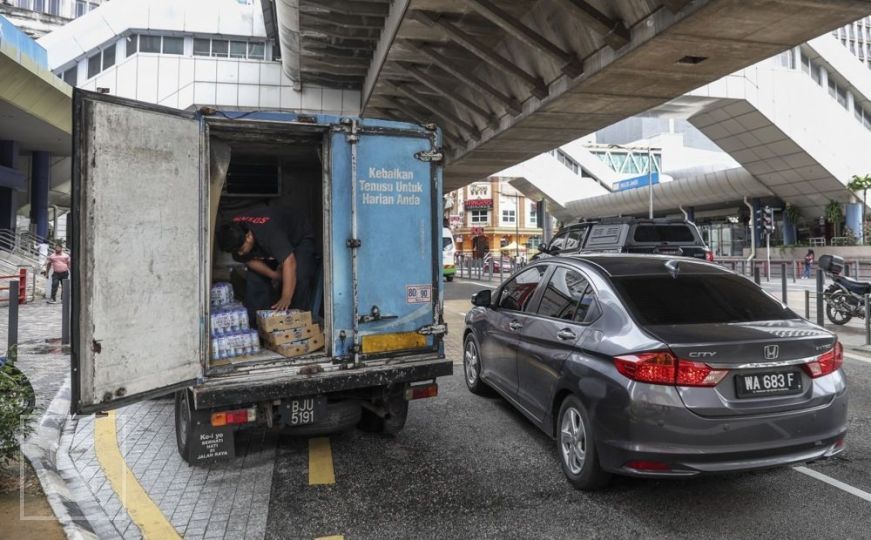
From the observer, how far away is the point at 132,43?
32.8 m

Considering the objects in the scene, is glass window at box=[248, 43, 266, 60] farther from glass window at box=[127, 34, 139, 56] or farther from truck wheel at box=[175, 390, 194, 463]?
truck wheel at box=[175, 390, 194, 463]

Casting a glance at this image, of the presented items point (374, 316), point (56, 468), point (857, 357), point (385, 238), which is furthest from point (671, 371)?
point (857, 357)

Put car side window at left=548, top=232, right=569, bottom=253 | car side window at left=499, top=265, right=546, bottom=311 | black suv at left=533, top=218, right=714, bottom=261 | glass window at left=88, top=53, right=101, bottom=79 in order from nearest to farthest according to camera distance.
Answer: car side window at left=499, top=265, right=546, bottom=311, black suv at left=533, top=218, right=714, bottom=261, car side window at left=548, top=232, right=569, bottom=253, glass window at left=88, top=53, right=101, bottom=79

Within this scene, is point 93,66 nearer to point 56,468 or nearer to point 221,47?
point 221,47

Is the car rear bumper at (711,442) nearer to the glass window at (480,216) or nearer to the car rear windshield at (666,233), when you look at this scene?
the car rear windshield at (666,233)

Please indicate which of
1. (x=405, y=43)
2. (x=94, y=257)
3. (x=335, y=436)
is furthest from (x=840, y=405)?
(x=405, y=43)

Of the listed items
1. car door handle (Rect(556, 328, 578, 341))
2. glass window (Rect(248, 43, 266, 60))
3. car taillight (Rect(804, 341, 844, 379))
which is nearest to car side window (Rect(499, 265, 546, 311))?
car door handle (Rect(556, 328, 578, 341))

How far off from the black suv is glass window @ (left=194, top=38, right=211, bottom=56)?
27.0m

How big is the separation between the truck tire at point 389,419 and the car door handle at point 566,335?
143cm

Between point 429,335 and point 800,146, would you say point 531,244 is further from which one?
point 429,335

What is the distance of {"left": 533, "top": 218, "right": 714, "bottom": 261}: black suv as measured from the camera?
11.4 metres

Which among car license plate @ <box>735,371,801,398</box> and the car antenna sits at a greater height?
the car antenna

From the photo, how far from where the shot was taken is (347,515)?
11.9ft

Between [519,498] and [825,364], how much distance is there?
81.1 inches
